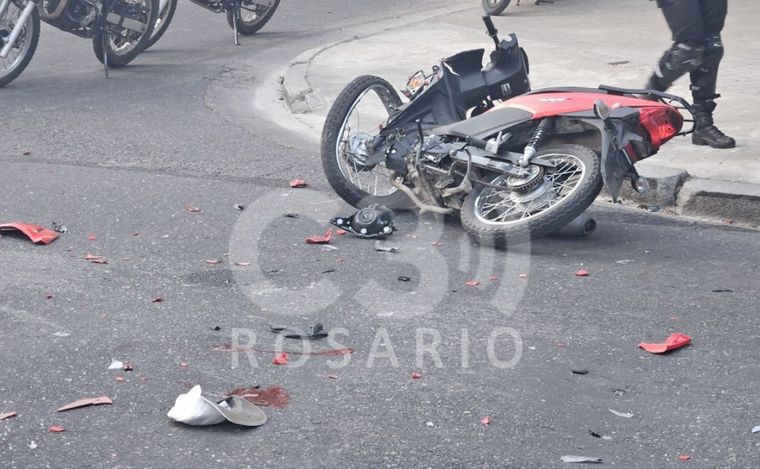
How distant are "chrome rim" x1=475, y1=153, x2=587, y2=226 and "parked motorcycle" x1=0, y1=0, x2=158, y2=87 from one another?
225 inches

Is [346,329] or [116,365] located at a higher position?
[116,365]

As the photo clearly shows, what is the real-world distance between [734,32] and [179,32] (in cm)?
590

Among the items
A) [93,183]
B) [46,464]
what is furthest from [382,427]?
[93,183]

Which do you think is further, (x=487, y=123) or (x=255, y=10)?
(x=255, y=10)

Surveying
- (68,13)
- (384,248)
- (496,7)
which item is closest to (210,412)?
(384,248)

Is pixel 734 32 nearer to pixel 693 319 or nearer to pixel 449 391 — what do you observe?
pixel 693 319

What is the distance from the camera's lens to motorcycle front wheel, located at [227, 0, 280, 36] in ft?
42.9

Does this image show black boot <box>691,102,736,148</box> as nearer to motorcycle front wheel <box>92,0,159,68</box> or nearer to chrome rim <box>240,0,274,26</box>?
motorcycle front wheel <box>92,0,159,68</box>

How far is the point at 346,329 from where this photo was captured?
4.80m

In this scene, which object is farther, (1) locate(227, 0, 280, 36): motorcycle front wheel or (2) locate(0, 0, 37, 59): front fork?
(1) locate(227, 0, 280, 36): motorcycle front wheel

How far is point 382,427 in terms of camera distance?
12.8 ft

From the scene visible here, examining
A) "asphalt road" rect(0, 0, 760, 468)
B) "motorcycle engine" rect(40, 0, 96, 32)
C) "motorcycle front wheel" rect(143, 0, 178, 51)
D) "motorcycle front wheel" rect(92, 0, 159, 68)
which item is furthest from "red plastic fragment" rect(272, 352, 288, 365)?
"motorcycle front wheel" rect(143, 0, 178, 51)

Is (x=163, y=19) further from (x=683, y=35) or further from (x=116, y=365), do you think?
(x=116, y=365)

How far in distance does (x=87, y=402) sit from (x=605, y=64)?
703 cm
